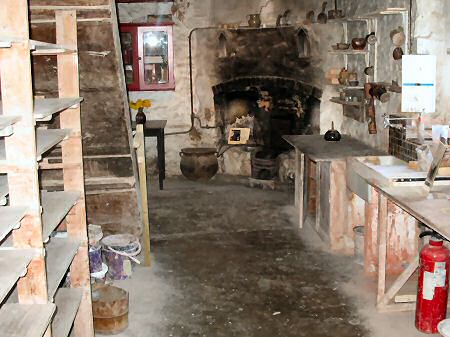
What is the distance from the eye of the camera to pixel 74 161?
10.7ft

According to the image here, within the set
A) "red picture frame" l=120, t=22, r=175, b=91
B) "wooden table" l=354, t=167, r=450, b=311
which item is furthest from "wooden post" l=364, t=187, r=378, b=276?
"red picture frame" l=120, t=22, r=175, b=91

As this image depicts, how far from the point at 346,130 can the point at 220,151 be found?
7.09 feet

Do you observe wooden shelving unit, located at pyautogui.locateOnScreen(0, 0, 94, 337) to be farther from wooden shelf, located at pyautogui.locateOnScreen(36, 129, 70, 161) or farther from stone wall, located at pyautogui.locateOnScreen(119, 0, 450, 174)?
stone wall, located at pyautogui.locateOnScreen(119, 0, 450, 174)

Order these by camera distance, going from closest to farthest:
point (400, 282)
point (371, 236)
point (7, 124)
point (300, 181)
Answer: point (7, 124) → point (400, 282) → point (371, 236) → point (300, 181)

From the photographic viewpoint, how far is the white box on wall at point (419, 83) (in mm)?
4258

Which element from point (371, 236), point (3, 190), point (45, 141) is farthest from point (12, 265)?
point (371, 236)

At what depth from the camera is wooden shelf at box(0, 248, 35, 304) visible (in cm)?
204

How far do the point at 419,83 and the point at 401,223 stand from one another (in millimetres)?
1037

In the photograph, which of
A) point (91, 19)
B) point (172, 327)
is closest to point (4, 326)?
point (172, 327)

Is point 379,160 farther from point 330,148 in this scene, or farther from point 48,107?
point 48,107

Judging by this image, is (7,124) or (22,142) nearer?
(7,124)

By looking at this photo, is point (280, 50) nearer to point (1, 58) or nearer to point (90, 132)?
point (90, 132)

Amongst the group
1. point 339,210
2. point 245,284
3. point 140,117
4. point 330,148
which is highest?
point 140,117

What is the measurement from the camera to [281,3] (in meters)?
7.17
